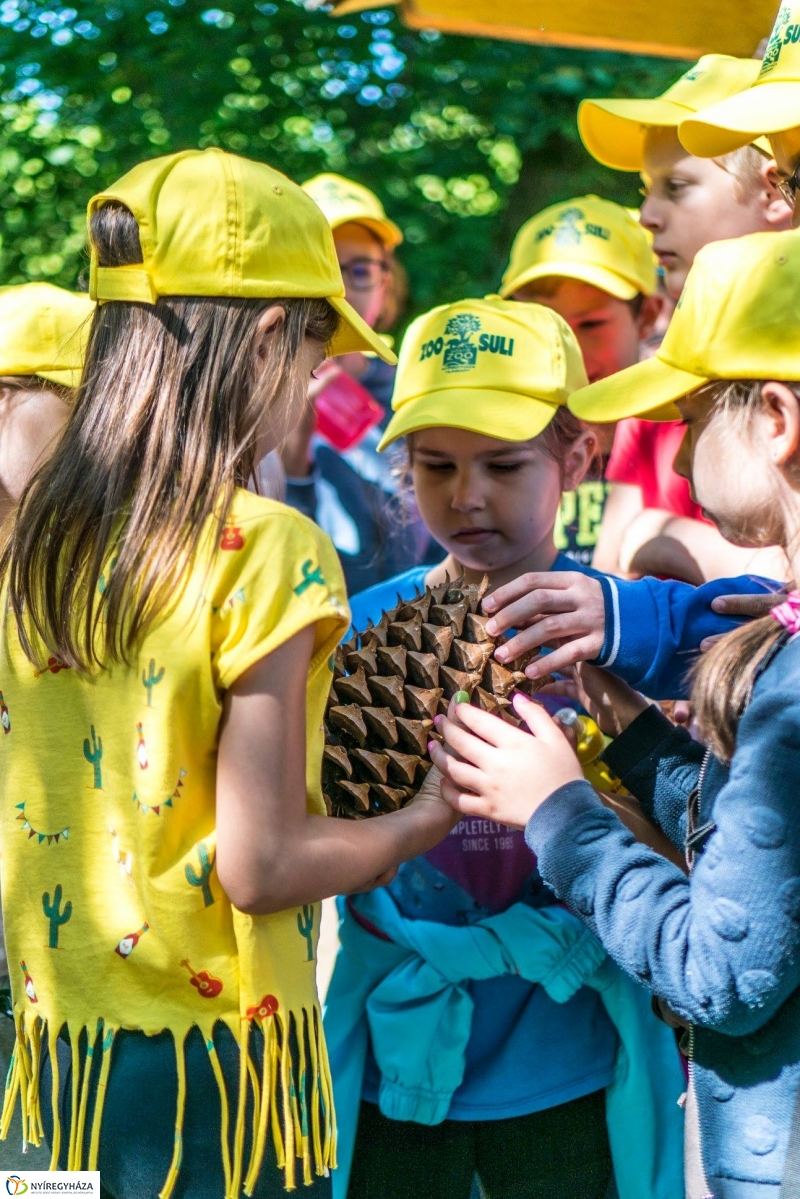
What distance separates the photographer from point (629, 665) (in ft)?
6.64

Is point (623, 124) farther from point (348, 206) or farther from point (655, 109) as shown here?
point (348, 206)

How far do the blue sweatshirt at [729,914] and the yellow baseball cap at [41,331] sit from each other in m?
1.35

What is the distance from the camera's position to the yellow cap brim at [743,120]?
2.37m

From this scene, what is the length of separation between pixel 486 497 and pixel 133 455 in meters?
0.94

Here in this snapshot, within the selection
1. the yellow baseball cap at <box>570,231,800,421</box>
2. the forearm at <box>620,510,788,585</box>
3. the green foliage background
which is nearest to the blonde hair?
the forearm at <box>620,510,788,585</box>

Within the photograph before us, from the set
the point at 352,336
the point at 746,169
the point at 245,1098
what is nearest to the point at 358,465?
the point at 746,169

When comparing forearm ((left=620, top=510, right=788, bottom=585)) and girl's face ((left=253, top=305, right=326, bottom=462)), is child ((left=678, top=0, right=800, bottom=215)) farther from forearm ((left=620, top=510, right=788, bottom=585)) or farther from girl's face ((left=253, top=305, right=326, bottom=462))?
girl's face ((left=253, top=305, right=326, bottom=462))

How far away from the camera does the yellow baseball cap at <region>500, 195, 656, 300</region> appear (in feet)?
12.4

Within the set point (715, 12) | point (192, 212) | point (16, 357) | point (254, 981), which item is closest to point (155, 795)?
point (254, 981)

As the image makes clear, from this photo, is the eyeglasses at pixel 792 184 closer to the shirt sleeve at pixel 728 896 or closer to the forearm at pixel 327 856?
the shirt sleeve at pixel 728 896

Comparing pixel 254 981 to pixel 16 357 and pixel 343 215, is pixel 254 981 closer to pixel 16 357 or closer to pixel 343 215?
pixel 16 357

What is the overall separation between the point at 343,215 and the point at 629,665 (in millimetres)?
3130

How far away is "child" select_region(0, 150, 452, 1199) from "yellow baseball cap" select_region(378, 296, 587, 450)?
71 cm

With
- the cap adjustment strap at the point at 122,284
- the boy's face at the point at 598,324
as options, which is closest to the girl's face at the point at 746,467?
the cap adjustment strap at the point at 122,284
